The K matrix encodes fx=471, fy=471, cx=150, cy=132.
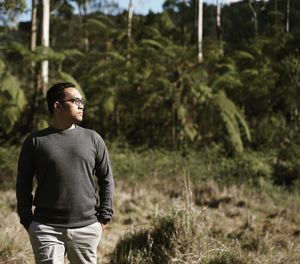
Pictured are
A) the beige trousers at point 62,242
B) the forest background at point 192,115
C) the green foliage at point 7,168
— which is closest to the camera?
the beige trousers at point 62,242

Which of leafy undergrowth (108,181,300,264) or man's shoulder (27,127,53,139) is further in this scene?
leafy undergrowth (108,181,300,264)

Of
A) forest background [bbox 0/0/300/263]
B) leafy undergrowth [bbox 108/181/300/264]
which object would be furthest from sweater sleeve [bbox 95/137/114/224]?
forest background [bbox 0/0/300/263]

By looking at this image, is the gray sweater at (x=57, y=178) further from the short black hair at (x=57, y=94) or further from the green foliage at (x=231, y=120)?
the green foliage at (x=231, y=120)

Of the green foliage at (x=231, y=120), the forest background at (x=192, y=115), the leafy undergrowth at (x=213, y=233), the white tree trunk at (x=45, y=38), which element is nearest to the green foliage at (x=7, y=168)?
the forest background at (x=192, y=115)

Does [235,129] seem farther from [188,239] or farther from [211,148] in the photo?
[188,239]

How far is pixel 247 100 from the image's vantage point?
1213 cm

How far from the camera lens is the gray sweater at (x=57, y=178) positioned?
2861mm

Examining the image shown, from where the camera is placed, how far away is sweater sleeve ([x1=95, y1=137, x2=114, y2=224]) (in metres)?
3.03

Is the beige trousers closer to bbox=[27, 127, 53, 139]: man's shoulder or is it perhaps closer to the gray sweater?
the gray sweater

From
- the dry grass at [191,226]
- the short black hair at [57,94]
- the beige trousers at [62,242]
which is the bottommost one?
the dry grass at [191,226]

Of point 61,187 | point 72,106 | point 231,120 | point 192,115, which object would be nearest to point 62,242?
point 61,187

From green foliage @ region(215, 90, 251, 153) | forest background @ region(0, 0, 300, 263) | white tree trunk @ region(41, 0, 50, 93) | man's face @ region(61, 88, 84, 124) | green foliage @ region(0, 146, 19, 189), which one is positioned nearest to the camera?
man's face @ region(61, 88, 84, 124)

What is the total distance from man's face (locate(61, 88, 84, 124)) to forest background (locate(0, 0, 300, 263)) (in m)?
3.09

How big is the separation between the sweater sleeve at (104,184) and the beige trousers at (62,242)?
0.08 m
